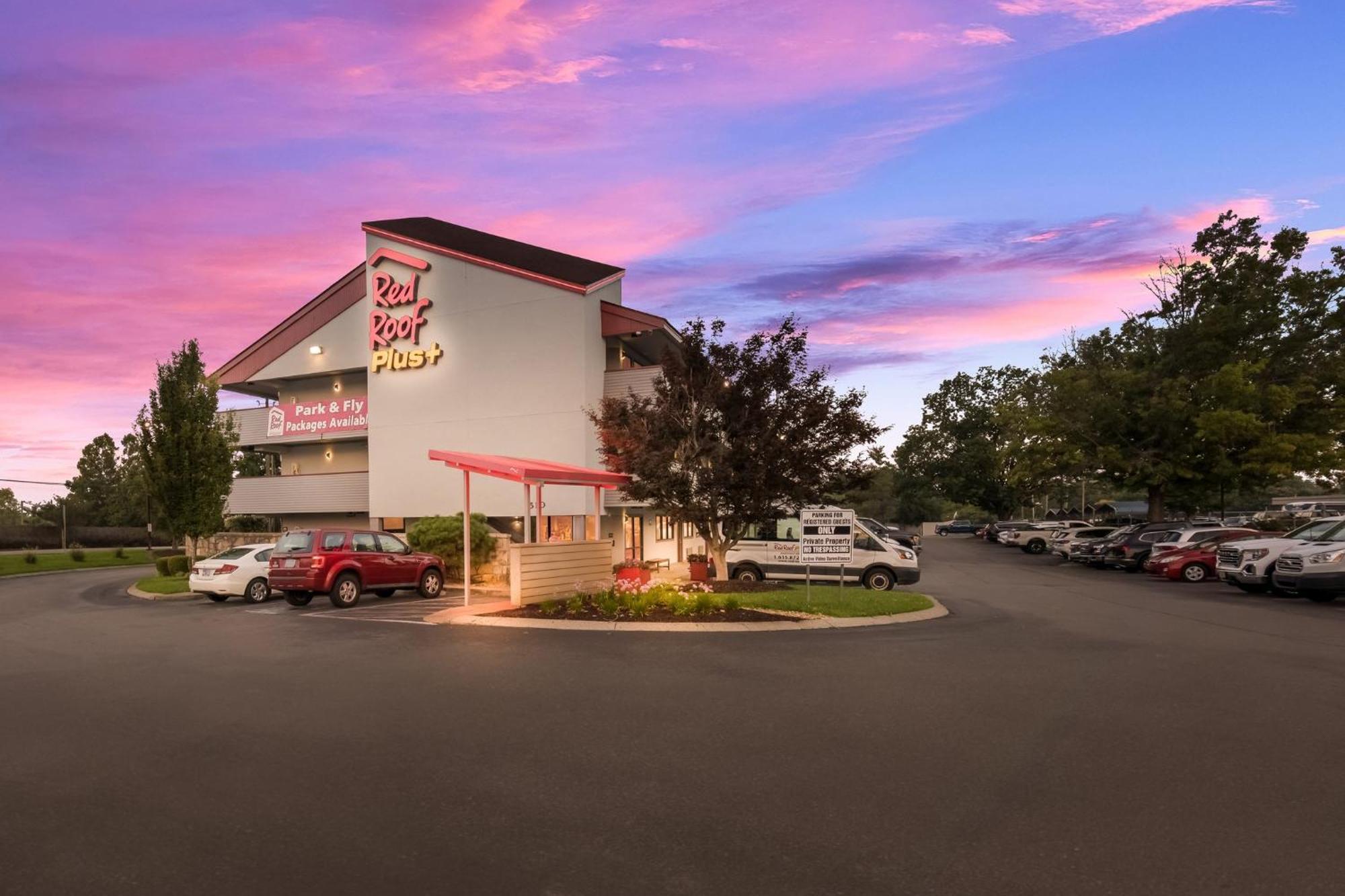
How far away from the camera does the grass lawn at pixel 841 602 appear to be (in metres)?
15.6

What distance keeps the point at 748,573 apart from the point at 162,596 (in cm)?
1610

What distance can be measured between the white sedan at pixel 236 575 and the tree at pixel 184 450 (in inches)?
318

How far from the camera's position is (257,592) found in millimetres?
21203

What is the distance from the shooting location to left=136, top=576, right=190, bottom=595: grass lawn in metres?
24.3

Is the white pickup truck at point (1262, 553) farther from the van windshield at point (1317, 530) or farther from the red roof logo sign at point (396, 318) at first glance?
the red roof logo sign at point (396, 318)

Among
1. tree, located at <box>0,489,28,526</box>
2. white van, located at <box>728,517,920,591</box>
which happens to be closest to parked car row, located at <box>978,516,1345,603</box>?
white van, located at <box>728,517,920,591</box>

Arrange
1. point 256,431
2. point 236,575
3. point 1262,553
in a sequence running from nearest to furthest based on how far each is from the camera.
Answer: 1. point 1262,553
2. point 236,575
3. point 256,431

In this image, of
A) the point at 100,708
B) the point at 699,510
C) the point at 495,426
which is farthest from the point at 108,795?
the point at 495,426

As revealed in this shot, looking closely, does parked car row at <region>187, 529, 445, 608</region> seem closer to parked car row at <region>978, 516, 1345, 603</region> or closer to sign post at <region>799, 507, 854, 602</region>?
sign post at <region>799, 507, 854, 602</region>

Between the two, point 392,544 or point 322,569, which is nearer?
point 322,569

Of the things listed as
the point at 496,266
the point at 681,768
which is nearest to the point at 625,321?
the point at 496,266

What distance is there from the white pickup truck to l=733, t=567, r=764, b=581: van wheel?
38.6ft

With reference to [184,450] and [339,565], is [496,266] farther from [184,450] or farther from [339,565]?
[339,565]

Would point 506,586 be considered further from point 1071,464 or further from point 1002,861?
point 1071,464
